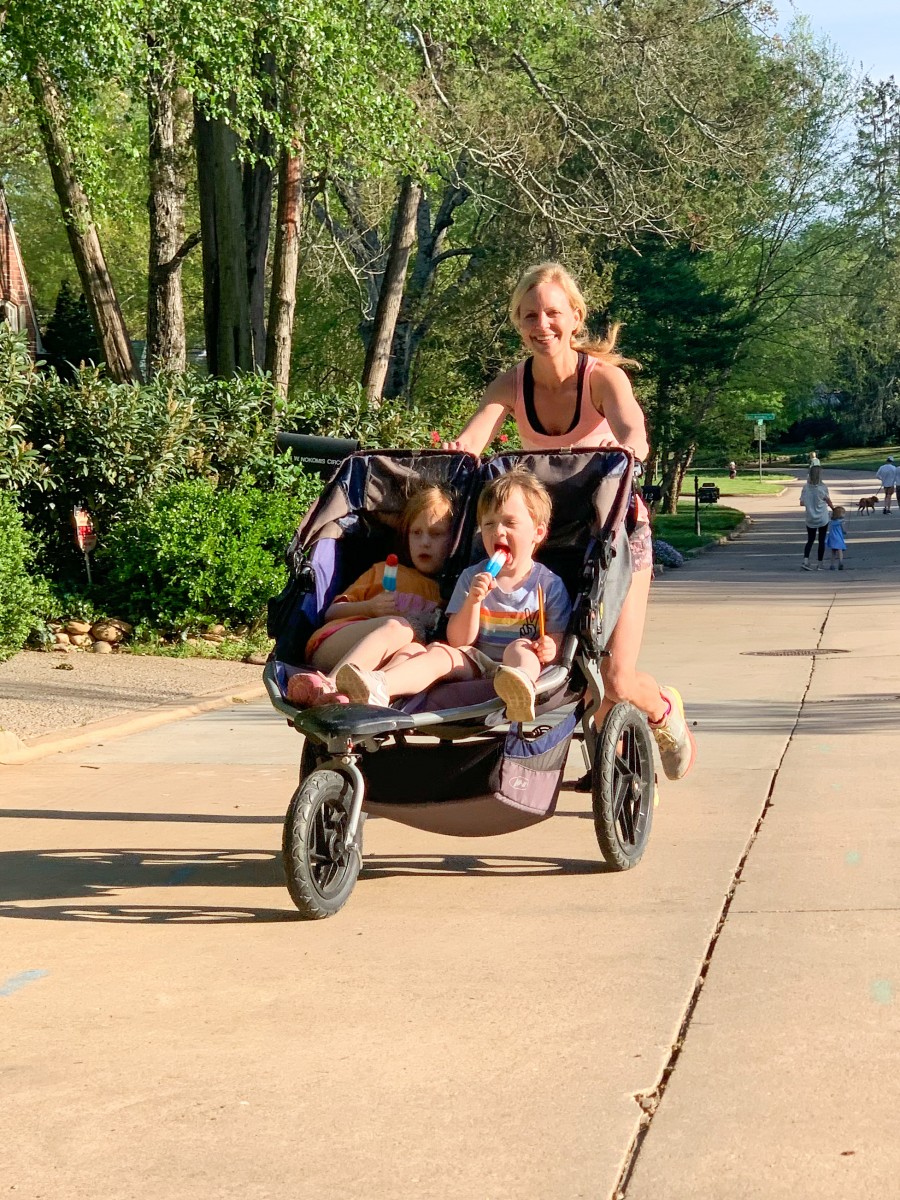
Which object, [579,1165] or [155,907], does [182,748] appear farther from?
[579,1165]

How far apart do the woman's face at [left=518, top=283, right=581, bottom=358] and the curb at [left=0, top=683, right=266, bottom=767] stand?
3848 millimetres

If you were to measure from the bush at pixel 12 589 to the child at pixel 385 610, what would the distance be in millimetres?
6205

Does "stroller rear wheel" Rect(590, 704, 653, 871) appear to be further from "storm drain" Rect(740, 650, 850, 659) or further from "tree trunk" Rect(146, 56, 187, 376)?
"tree trunk" Rect(146, 56, 187, 376)

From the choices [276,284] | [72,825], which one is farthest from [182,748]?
[276,284]

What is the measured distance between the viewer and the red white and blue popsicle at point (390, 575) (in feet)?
19.8

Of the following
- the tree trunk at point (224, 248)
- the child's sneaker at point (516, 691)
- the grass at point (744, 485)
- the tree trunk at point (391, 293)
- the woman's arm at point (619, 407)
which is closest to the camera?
the child's sneaker at point (516, 691)

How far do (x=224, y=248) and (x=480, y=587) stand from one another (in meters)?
14.3

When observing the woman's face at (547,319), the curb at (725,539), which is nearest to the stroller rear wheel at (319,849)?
the woman's face at (547,319)

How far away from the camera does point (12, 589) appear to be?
11805mm

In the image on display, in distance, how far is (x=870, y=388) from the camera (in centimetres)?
10494

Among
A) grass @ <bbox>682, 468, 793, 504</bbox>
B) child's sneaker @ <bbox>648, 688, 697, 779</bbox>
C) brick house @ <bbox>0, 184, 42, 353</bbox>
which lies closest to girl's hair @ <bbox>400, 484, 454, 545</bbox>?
child's sneaker @ <bbox>648, 688, 697, 779</bbox>

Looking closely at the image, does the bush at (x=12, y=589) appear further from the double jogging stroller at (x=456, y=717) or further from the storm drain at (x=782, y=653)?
the double jogging stroller at (x=456, y=717)

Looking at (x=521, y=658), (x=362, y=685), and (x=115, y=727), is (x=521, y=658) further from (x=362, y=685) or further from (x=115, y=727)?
(x=115, y=727)

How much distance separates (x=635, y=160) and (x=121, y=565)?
18203 millimetres
